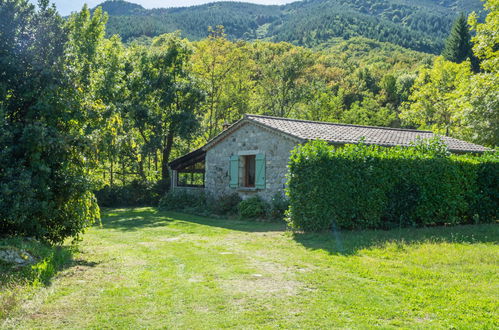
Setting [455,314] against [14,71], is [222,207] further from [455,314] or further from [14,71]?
[455,314]

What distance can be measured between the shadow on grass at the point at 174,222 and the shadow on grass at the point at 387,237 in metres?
2.61

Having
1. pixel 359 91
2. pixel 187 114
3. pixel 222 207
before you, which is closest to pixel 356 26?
pixel 359 91

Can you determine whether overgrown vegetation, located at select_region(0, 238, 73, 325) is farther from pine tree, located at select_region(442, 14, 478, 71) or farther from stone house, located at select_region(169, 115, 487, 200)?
pine tree, located at select_region(442, 14, 478, 71)

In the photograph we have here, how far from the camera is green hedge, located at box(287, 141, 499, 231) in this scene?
431 inches

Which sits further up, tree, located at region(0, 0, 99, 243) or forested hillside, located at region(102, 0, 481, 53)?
forested hillside, located at region(102, 0, 481, 53)

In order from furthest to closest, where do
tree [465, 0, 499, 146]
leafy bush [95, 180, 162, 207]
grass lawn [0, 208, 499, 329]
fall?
leafy bush [95, 180, 162, 207], tree [465, 0, 499, 146], grass lawn [0, 208, 499, 329]

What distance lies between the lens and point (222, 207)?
1728 centimetres

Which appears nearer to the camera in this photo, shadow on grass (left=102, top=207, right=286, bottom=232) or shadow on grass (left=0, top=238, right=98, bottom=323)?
shadow on grass (left=0, top=238, right=98, bottom=323)

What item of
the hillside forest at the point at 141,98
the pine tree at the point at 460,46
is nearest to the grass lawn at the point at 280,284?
the hillside forest at the point at 141,98

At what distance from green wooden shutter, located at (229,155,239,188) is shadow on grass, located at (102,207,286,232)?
1.85 m

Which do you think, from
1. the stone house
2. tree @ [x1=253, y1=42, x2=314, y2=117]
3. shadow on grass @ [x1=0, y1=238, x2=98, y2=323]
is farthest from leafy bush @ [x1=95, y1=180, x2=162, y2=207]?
tree @ [x1=253, y1=42, x2=314, y2=117]

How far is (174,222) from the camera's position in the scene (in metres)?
15.1

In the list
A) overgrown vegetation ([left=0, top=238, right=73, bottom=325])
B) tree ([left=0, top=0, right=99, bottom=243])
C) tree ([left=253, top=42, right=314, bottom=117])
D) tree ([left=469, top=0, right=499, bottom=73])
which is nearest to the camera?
overgrown vegetation ([left=0, top=238, right=73, bottom=325])

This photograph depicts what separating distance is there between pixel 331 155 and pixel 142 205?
1480cm
